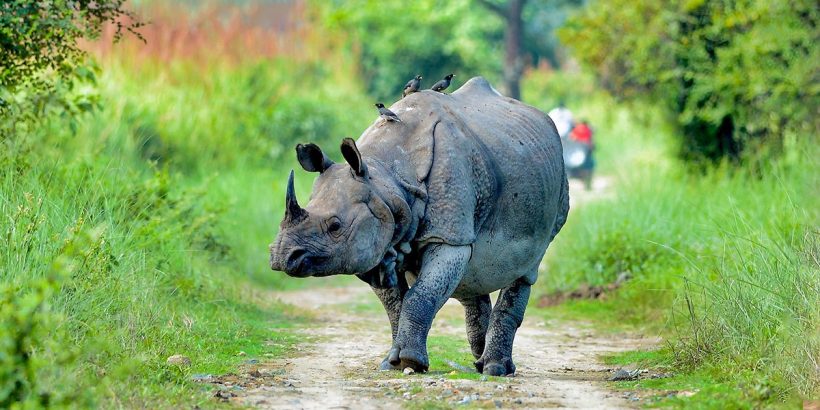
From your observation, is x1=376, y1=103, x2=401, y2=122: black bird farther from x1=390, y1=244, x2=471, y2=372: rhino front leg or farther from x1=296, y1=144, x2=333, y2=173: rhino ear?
x1=390, y1=244, x2=471, y2=372: rhino front leg

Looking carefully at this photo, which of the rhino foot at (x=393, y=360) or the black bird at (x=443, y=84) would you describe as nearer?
the rhino foot at (x=393, y=360)

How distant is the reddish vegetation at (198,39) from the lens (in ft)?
57.9

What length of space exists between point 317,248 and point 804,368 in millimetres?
2478

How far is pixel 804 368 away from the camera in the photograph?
21.5ft

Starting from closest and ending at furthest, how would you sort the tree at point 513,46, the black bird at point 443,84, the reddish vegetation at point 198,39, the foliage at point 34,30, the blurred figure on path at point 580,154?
the black bird at point 443,84
the foliage at point 34,30
the reddish vegetation at point 198,39
the blurred figure on path at point 580,154
the tree at point 513,46

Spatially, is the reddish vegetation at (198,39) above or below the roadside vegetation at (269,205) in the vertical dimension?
above

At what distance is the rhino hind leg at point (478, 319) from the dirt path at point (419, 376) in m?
0.17

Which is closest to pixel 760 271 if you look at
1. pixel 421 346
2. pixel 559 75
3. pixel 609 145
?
pixel 421 346

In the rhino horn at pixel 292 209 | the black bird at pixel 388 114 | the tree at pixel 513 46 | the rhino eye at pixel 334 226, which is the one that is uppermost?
the tree at pixel 513 46

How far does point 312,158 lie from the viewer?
23.5 ft

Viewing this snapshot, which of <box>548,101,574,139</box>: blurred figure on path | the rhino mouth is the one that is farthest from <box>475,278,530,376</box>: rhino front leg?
<box>548,101,574,139</box>: blurred figure on path

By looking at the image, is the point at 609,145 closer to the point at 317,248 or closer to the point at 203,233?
the point at 203,233

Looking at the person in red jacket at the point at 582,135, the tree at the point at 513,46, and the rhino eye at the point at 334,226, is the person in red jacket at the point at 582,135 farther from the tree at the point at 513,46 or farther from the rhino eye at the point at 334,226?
the rhino eye at the point at 334,226

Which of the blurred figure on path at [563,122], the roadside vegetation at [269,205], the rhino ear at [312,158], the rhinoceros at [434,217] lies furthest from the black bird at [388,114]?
the blurred figure on path at [563,122]
